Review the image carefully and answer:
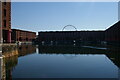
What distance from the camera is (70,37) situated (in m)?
122

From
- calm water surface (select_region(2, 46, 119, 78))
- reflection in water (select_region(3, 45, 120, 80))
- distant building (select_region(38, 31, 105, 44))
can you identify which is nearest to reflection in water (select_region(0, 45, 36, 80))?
reflection in water (select_region(3, 45, 120, 80))

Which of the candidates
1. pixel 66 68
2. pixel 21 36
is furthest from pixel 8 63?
pixel 21 36

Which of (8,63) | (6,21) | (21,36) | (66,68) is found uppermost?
(6,21)

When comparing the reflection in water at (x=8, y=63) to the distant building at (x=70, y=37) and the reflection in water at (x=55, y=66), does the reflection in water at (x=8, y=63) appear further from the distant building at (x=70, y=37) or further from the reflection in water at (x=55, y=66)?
the distant building at (x=70, y=37)

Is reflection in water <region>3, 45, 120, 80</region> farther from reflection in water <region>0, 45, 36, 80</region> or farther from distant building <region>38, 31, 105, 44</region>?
distant building <region>38, 31, 105, 44</region>

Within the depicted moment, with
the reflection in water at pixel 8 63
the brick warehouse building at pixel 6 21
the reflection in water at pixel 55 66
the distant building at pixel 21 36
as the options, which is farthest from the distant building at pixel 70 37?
the reflection in water at pixel 55 66

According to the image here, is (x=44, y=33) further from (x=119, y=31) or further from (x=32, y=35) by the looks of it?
(x=119, y=31)

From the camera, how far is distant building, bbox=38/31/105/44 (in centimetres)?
11773

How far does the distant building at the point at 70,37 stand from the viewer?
117731mm

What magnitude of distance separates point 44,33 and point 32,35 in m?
13.5

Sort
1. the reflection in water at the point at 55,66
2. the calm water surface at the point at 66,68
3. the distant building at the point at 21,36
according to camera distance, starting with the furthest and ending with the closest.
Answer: the distant building at the point at 21,36, the reflection in water at the point at 55,66, the calm water surface at the point at 66,68

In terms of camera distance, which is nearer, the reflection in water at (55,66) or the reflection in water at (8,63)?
the reflection in water at (8,63)

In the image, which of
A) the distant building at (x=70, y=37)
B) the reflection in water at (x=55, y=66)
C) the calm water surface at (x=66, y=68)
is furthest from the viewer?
the distant building at (x=70, y=37)

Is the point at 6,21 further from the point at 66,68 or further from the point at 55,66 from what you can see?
the point at 66,68
